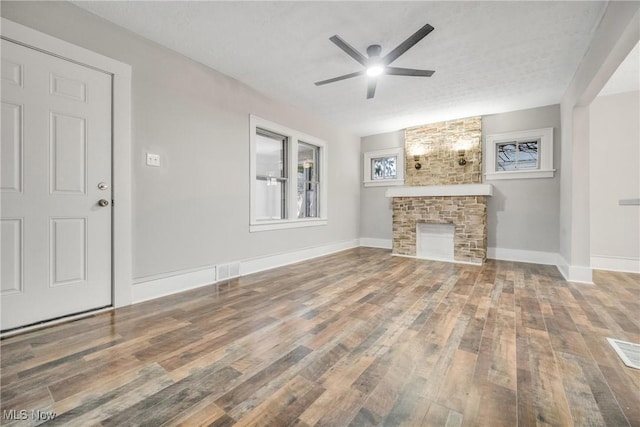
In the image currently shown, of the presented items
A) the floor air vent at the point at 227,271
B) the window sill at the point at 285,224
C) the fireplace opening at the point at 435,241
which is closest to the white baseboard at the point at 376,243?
the fireplace opening at the point at 435,241

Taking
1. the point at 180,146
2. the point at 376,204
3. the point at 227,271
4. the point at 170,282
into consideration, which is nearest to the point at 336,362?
the point at 170,282

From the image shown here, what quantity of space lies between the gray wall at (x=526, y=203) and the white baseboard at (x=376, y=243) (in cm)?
189

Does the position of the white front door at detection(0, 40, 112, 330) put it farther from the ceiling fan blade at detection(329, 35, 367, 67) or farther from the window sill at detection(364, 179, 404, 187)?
the window sill at detection(364, 179, 404, 187)

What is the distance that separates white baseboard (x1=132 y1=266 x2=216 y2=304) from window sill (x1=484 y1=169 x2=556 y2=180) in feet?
15.9

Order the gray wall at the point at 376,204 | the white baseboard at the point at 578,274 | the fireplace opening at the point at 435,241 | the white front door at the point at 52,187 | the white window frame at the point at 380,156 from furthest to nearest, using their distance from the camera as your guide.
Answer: the gray wall at the point at 376,204, the white window frame at the point at 380,156, the fireplace opening at the point at 435,241, the white baseboard at the point at 578,274, the white front door at the point at 52,187

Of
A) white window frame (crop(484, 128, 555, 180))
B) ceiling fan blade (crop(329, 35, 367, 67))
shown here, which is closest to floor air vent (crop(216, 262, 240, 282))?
ceiling fan blade (crop(329, 35, 367, 67))

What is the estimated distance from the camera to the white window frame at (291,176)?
12.2 feet

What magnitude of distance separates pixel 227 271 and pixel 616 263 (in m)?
5.57

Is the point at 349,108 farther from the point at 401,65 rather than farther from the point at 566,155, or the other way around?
the point at 566,155

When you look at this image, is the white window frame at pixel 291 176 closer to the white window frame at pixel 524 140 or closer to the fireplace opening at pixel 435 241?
the fireplace opening at pixel 435 241

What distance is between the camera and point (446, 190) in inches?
189

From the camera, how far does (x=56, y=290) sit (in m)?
2.13

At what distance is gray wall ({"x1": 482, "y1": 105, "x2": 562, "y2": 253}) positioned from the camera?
436 cm

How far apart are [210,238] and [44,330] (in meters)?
1.56
